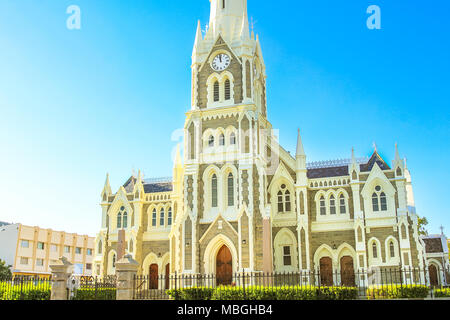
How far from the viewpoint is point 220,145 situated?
38.0m

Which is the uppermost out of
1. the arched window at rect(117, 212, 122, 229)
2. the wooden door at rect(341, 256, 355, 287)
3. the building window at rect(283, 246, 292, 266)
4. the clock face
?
the clock face

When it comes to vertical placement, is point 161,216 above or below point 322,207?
above

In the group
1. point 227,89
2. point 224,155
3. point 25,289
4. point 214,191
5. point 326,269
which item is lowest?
point 25,289

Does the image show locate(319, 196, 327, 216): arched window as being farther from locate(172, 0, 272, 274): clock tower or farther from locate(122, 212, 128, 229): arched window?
locate(122, 212, 128, 229): arched window

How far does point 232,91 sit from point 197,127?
4.12 meters

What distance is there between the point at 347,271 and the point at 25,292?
76.7ft

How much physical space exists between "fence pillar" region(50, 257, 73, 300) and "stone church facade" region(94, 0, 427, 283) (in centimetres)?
1424

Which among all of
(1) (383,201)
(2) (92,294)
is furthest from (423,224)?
(2) (92,294)

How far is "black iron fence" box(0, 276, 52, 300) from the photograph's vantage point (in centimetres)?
2314

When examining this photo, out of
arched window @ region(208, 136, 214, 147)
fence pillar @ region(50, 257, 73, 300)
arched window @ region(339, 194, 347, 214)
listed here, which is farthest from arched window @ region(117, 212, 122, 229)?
fence pillar @ region(50, 257, 73, 300)

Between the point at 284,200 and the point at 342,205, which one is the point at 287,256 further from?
the point at 342,205

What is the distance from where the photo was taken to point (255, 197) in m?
35.7
